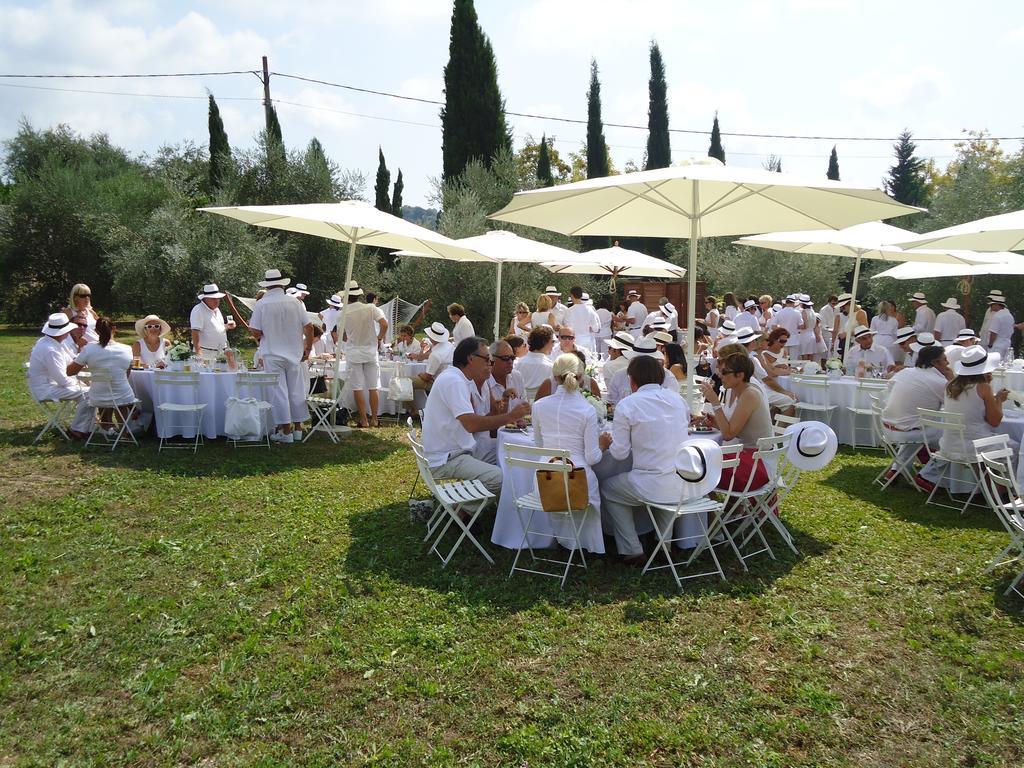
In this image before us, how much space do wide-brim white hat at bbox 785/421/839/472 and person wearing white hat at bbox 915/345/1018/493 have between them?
217 centimetres

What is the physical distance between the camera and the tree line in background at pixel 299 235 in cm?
2038

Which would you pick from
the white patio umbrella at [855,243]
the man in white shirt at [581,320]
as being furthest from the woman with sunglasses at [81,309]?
the white patio umbrella at [855,243]

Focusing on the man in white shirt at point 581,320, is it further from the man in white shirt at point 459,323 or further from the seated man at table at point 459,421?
the seated man at table at point 459,421

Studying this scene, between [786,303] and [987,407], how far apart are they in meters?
10.0

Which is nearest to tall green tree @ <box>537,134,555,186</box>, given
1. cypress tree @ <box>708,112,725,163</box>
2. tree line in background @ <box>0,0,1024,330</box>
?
tree line in background @ <box>0,0,1024,330</box>

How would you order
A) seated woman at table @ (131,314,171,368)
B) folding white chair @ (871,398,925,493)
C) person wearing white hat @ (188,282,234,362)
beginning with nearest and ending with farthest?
1. folding white chair @ (871,398,925,493)
2. seated woman at table @ (131,314,171,368)
3. person wearing white hat @ (188,282,234,362)

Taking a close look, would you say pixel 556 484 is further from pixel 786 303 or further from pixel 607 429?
pixel 786 303

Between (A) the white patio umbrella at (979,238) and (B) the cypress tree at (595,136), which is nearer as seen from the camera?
(A) the white patio umbrella at (979,238)

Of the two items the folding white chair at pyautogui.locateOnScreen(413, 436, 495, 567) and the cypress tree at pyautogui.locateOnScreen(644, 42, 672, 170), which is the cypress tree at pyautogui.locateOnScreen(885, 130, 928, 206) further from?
the folding white chair at pyautogui.locateOnScreen(413, 436, 495, 567)

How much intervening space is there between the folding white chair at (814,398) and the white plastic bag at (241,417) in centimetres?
685

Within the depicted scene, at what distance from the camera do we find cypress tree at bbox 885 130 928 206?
50469 millimetres

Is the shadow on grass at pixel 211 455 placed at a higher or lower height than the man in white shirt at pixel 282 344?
lower

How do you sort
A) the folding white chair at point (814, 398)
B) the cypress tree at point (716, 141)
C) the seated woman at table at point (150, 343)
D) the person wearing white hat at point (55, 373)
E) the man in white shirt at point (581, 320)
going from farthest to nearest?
the cypress tree at point (716, 141) < the man in white shirt at point (581, 320) < the folding white chair at point (814, 398) < the seated woman at table at point (150, 343) < the person wearing white hat at point (55, 373)

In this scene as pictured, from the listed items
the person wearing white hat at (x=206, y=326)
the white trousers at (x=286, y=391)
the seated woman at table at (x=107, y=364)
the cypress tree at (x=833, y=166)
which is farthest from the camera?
the cypress tree at (x=833, y=166)
